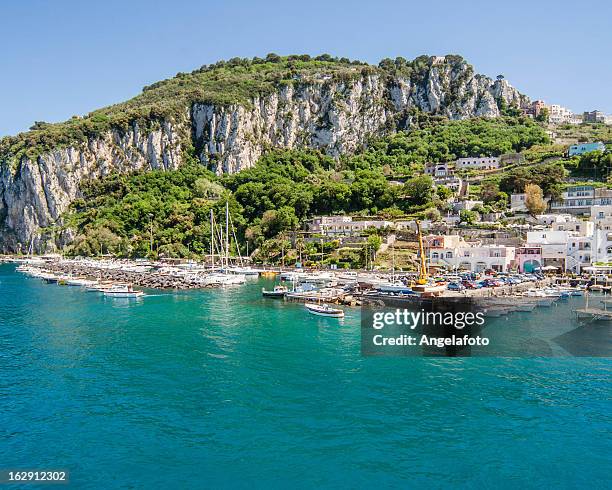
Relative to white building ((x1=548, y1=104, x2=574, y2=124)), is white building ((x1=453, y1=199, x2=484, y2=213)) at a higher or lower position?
lower

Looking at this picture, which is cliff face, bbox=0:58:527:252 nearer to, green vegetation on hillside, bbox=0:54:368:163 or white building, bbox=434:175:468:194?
green vegetation on hillside, bbox=0:54:368:163

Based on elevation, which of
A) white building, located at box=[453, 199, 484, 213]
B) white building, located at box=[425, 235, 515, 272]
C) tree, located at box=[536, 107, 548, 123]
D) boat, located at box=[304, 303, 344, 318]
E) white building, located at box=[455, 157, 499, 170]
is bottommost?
boat, located at box=[304, 303, 344, 318]

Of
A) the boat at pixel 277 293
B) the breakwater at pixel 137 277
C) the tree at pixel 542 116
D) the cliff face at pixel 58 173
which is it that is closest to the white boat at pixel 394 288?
the boat at pixel 277 293

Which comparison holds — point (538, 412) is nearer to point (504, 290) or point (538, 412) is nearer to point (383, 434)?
point (383, 434)

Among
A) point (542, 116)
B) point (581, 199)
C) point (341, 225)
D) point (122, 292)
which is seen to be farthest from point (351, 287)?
point (542, 116)

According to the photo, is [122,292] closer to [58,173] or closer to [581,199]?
[581,199]

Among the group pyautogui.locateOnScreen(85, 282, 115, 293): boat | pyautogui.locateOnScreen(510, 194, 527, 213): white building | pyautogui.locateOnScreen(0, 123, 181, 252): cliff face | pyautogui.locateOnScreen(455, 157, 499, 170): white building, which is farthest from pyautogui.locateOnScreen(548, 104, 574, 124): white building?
Answer: pyautogui.locateOnScreen(85, 282, 115, 293): boat
